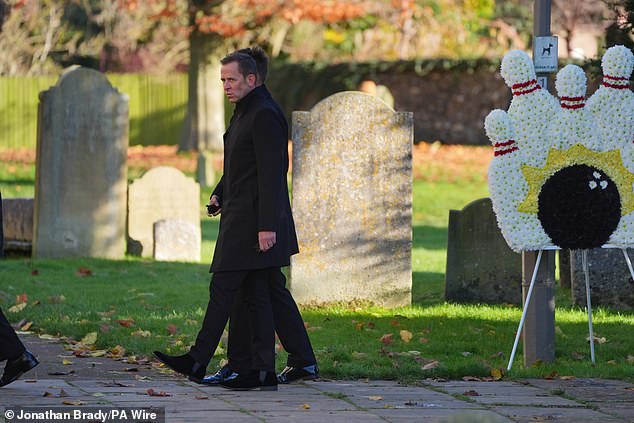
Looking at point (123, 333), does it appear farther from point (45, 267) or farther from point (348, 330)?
point (45, 267)

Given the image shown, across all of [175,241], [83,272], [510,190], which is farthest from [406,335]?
[175,241]

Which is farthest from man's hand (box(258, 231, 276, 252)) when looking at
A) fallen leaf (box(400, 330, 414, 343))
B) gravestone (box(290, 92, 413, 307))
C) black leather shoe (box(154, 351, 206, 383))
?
gravestone (box(290, 92, 413, 307))

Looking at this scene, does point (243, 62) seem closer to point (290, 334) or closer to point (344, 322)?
point (290, 334)

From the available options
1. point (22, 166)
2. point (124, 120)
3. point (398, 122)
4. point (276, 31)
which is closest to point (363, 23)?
point (276, 31)

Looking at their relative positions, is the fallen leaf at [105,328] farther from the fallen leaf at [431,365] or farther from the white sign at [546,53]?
the white sign at [546,53]

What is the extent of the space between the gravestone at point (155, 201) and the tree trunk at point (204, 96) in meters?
16.0

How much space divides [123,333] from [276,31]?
76.5 feet

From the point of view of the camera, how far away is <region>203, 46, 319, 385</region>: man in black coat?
6.98 metres

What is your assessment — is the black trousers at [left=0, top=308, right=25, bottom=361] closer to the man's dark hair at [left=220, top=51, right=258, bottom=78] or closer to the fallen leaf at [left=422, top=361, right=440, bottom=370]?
the man's dark hair at [left=220, top=51, right=258, bottom=78]

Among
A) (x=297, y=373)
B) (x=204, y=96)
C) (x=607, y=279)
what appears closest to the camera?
(x=297, y=373)

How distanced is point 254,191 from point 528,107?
5.90ft

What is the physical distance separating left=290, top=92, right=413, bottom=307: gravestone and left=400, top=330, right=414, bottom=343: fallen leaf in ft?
4.75

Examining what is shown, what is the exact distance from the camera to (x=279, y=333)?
7168 mm

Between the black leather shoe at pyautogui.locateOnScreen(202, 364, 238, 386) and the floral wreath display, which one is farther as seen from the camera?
the floral wreath display
